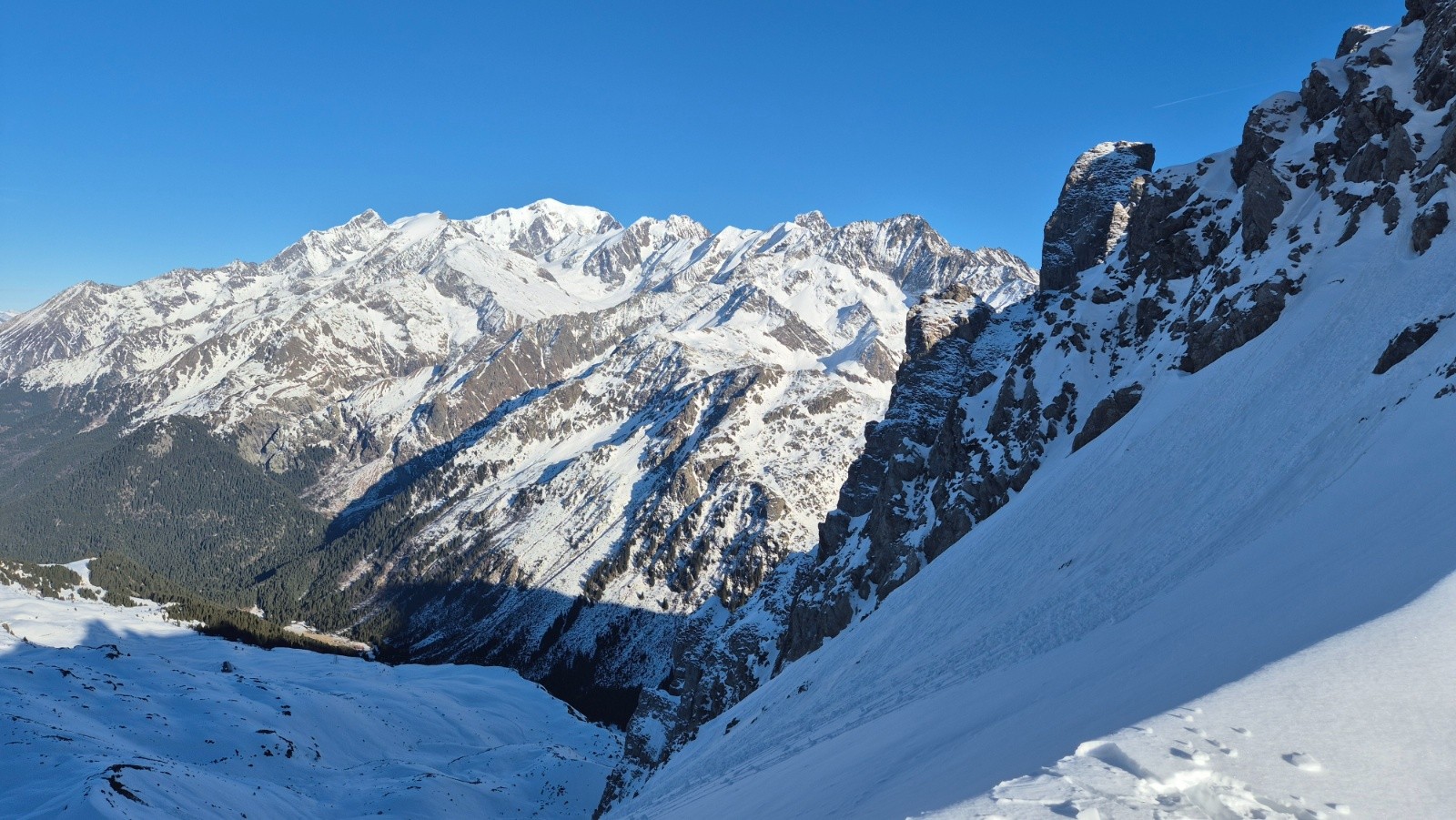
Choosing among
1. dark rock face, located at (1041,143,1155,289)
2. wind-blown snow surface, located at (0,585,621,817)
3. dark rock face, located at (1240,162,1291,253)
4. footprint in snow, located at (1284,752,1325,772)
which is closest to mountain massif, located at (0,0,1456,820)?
footprint in snow, located at (1284,752,1325,772)

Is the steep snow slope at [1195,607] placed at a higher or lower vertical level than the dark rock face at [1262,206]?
lower

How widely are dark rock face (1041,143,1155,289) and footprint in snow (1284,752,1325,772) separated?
3802 inches

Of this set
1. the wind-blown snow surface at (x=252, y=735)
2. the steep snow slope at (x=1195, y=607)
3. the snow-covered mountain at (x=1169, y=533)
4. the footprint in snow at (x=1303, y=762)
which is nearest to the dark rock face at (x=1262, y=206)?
the snow-covered mountain at (x=1169, y=533)

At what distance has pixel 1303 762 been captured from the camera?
489 inches

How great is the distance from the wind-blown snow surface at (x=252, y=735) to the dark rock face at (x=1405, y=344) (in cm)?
6936

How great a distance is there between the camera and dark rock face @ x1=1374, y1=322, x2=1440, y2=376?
3934cm

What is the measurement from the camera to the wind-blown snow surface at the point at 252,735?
56.2 m

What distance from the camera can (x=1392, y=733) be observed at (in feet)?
42.9

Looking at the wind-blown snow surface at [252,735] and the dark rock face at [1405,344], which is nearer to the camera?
the dark rock face at [1405,344]

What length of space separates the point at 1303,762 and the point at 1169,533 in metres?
27.8

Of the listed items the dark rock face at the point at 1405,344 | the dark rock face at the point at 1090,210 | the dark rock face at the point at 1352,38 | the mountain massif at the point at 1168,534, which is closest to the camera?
the mountain massif at the point at 1168,534

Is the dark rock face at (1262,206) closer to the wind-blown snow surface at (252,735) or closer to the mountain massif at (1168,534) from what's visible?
the mountain massif at (1168,534)

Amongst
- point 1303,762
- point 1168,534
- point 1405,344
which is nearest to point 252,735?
point 1168,534

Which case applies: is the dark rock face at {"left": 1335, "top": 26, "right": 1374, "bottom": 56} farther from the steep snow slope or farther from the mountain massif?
the steep snow slope
